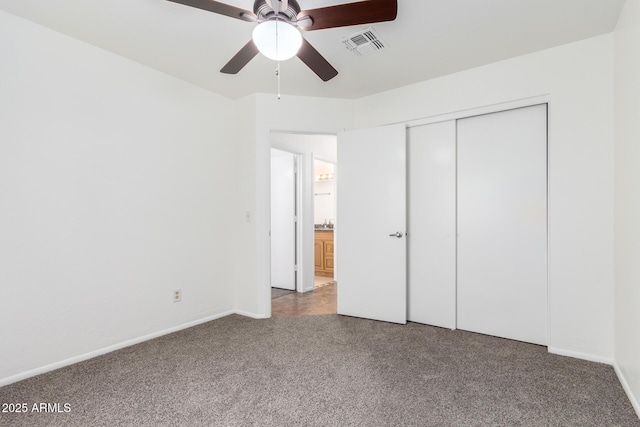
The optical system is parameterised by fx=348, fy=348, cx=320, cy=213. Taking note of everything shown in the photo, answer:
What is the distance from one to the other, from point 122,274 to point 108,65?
1669 millimetres

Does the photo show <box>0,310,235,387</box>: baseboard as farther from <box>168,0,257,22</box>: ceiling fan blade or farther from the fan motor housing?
the fan motor housing

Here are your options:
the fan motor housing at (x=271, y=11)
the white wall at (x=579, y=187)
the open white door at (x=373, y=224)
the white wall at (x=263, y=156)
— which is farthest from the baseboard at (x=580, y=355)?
the fan motor housing at (x=271, y=11)

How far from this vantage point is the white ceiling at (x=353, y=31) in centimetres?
216

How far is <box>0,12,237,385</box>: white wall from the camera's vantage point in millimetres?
2270

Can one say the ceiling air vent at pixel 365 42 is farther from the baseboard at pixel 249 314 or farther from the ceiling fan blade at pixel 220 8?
the baseboard at pixel 249 314

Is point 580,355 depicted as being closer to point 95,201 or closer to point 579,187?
point 579,187

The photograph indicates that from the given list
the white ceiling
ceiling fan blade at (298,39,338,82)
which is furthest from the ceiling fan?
the white ceiling

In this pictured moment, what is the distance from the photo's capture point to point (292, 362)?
8.27ft

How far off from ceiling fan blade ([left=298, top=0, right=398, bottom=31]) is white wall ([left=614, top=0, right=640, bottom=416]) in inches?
54.9

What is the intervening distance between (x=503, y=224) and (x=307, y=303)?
2384 millimetres

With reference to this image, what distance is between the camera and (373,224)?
3559 millimetres

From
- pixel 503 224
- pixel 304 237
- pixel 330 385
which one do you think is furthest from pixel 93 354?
pixel 503 224

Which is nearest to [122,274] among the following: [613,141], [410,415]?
[410,415]

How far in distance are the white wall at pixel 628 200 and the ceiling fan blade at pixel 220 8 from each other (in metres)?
2.07
